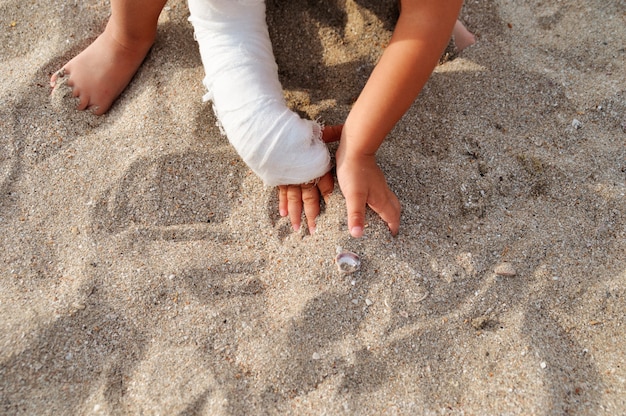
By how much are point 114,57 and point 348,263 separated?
94 cm

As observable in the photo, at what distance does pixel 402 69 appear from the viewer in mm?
1222

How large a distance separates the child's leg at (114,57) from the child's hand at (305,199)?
2.04 feet

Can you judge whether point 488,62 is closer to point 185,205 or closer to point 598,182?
point 598,182

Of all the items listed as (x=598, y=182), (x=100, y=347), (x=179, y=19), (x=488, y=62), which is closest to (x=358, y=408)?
(x=100, y=347)

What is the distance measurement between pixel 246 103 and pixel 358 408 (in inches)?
29.6

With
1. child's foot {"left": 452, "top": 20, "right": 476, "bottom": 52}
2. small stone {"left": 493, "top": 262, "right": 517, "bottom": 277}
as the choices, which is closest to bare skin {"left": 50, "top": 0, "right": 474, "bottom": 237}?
small stone {"left": 493, "top": 262, "right": 517, "bottom": 277}

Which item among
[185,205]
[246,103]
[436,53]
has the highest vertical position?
[436,53]

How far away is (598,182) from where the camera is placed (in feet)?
4.51

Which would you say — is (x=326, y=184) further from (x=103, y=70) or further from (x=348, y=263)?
(x=103, y=70)

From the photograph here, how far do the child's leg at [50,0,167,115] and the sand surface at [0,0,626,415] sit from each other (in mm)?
43

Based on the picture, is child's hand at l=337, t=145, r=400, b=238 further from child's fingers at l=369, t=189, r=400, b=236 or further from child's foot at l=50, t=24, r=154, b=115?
child's foot at l=50, t=24, r=154, b=115

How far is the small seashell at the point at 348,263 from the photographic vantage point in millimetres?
1235

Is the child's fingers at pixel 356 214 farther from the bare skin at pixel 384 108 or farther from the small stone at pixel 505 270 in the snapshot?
the small stone at pixel 505 270

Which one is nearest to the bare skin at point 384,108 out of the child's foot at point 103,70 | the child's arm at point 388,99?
the child's arm at point 388,99
